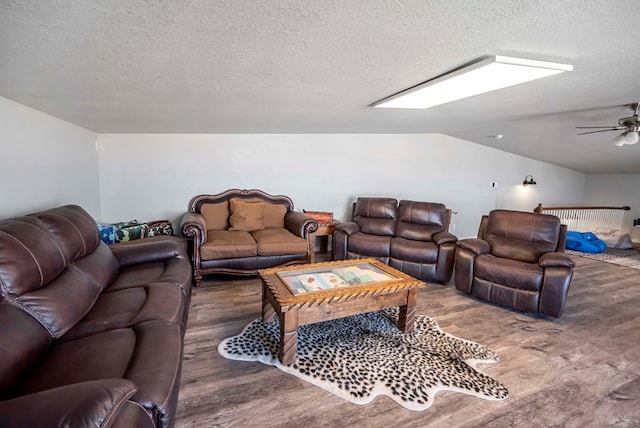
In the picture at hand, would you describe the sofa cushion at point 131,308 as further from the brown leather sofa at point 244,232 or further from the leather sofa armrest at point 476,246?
the leather sofa armrest at point 476,246

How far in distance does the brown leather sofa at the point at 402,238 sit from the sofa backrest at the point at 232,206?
2.94ft

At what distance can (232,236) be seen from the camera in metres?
3.57

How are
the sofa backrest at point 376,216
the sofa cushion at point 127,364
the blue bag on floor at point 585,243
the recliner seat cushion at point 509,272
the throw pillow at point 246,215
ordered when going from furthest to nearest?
the blue bag on floor at point 585,243, the sofa backrest at point 376,216, the throw pillow at point 246,215, the recliner seat cushion at point 509,272, the sofa cushion at point 127,364

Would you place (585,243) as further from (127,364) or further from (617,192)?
(127,364)

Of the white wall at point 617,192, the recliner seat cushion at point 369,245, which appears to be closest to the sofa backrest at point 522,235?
the recliner seat cushion at point 369,245

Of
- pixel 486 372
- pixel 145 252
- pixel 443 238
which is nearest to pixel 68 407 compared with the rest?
pixel 145 252

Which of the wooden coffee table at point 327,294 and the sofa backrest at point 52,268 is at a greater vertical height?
the sofa backrest at point 52,268

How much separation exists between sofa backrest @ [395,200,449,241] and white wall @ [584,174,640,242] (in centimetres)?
552

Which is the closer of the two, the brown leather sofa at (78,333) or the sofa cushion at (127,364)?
the brown leather sofa at (78,333)

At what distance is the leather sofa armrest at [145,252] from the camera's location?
2535mm

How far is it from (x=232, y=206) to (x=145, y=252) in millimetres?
1546

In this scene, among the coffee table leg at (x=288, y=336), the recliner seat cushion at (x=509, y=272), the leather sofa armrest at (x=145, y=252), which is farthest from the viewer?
the recliner seat cushion at (x=509, y=272)

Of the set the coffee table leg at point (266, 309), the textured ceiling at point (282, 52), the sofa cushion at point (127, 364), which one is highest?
the textured ceiling at point (282, 52)

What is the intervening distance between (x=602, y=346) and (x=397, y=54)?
278 cm
